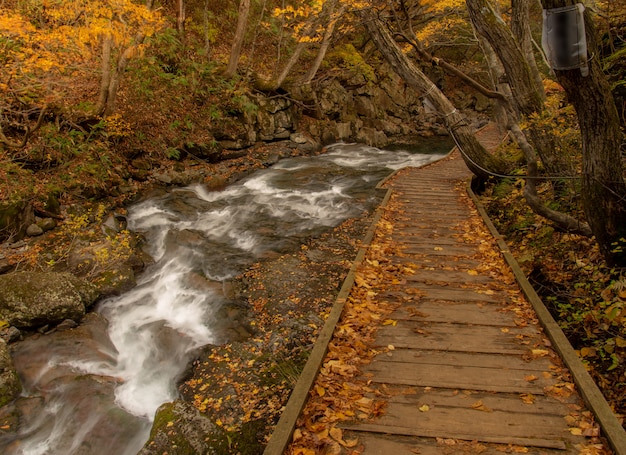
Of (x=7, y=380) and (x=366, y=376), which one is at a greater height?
(x=366, y=376)

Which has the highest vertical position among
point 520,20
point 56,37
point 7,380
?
point 56,37

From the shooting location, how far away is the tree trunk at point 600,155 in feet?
14.2

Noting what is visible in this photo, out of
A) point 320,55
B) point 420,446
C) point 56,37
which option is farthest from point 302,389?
point 320,55

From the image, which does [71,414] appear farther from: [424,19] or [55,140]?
[424,19]

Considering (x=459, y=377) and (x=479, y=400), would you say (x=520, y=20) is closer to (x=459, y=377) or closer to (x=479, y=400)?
(x=459, y=377)

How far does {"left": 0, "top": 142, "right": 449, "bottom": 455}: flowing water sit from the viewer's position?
17.3ft

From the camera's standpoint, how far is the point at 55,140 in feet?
34.7

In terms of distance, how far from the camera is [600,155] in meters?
4.66

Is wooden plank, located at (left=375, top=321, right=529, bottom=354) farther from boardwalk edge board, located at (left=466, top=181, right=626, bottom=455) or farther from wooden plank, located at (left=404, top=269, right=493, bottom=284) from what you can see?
wooden plank, located at (left=404, top=269, right=493, bottom=284)

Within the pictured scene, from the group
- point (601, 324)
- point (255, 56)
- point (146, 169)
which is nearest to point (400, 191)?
point (601, 324)

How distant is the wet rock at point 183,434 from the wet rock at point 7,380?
2.15m

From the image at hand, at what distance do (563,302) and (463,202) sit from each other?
431cm

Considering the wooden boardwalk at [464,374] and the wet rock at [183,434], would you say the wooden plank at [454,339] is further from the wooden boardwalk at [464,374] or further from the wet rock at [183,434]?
the wet rock at [183,434]

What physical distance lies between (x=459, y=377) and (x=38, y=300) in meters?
6.62
